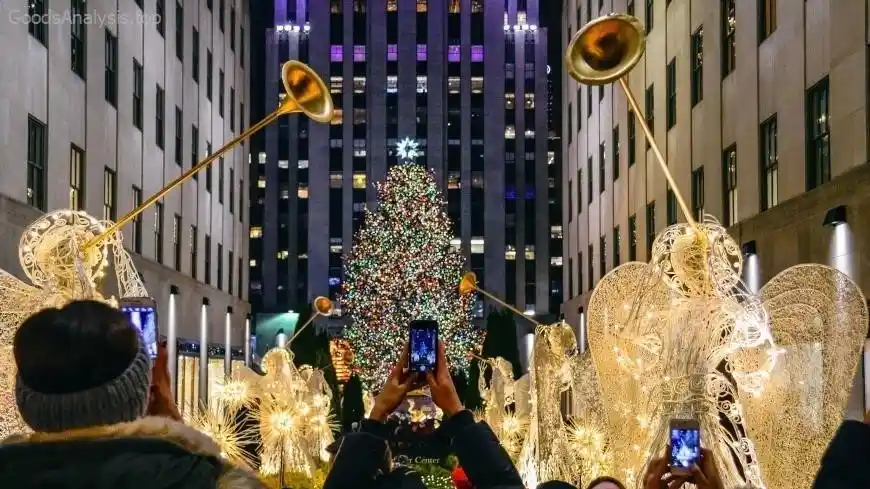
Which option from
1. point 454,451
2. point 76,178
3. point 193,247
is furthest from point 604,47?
point 193,247

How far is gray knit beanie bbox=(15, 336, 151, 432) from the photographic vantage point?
233 centimetres

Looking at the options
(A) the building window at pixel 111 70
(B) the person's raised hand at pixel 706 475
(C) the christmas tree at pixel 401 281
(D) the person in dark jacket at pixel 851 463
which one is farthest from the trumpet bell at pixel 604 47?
(C) the christmas tree at pixel 401 281

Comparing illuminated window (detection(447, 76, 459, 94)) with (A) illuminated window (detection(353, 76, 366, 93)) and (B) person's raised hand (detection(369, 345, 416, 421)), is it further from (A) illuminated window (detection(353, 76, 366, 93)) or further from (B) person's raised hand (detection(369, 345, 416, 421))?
(B) person's raised hand (detection(369, 345, 416, 421))

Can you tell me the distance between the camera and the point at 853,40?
14922mm

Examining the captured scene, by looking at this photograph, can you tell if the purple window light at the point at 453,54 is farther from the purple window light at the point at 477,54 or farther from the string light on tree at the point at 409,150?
the string light on tree at the point at 409,150

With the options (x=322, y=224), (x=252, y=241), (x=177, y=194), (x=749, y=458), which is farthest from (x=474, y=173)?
(x=749, y=458)

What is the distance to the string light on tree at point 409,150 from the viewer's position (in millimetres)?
67688

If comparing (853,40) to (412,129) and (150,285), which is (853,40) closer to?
(150,285)

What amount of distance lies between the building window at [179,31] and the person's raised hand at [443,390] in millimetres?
31901

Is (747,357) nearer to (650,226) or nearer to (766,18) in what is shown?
(766,18)

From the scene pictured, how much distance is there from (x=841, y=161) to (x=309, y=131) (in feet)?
189

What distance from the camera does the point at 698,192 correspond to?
80.8 feet

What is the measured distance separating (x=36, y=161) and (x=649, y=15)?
57.6ft

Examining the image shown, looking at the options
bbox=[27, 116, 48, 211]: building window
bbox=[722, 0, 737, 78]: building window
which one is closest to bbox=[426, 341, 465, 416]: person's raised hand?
bbox=[27, 116, 48, 211]: building window
